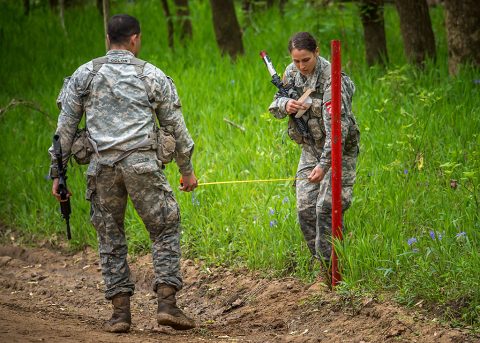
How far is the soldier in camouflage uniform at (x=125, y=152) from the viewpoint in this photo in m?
5.73

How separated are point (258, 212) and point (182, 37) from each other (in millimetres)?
7304

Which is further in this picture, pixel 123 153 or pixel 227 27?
pixel 227 27

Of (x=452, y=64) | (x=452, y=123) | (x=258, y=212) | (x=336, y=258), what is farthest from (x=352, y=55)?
(x=336, y=258)

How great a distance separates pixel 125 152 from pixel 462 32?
531cm

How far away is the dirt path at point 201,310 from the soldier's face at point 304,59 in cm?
163

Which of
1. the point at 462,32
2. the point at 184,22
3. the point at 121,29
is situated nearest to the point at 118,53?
the point at 121,29

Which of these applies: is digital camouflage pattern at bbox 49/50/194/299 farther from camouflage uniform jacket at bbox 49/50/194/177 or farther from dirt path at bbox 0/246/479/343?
dirt path at bbox 0/246/479/343

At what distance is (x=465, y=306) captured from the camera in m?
5.50

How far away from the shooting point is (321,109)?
6.21 meters

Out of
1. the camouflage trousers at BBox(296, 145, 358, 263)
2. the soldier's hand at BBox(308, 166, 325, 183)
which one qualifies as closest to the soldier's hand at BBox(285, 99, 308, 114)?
the camouflage trousers at BBox(296, 145, 358, 263)

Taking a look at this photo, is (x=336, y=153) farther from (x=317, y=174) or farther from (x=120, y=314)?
(x=120, y=314)

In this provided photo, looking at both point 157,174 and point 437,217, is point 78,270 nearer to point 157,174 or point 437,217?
point 157,174

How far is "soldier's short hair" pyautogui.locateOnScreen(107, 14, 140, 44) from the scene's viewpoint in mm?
5812

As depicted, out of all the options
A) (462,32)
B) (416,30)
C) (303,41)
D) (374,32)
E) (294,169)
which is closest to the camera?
(303,41)
